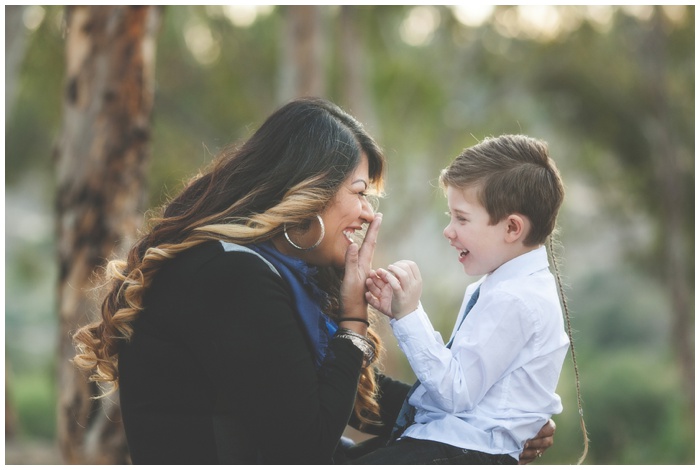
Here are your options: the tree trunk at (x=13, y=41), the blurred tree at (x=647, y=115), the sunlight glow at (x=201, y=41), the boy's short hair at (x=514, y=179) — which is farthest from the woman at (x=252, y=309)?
the sunlight glow at (x=201, y=41)

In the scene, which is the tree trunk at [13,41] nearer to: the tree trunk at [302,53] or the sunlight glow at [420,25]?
Result: the tree trunk at [302,53]

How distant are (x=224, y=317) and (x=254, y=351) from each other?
0.41 ft

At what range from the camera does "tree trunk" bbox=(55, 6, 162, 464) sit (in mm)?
5117

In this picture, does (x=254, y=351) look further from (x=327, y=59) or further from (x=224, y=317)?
(x=327, y=59)

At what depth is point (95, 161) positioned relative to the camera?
512 centimetres

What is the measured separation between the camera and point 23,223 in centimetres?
2669

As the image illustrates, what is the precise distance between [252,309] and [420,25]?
1560cm

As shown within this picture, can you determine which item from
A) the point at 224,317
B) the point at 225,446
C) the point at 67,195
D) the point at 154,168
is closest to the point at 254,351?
the point at 224,317

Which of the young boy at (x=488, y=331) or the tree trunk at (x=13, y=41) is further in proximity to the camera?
the tree trunk at (x=13, y=41)

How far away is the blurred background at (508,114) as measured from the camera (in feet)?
49.5

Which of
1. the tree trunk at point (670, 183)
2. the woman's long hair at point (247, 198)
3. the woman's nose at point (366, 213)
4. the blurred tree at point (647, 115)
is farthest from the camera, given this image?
the blurred tree at point (647, 115)

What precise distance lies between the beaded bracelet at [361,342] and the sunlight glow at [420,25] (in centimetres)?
1464

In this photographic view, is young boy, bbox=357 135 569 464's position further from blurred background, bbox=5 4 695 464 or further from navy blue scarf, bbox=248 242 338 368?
blurred background, bbox=5 4 695 464

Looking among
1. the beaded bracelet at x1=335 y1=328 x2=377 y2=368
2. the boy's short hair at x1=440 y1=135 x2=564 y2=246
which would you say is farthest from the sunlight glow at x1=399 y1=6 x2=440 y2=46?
the beaded bracelet at x1=335 y1=328 x2=377 y2=368
